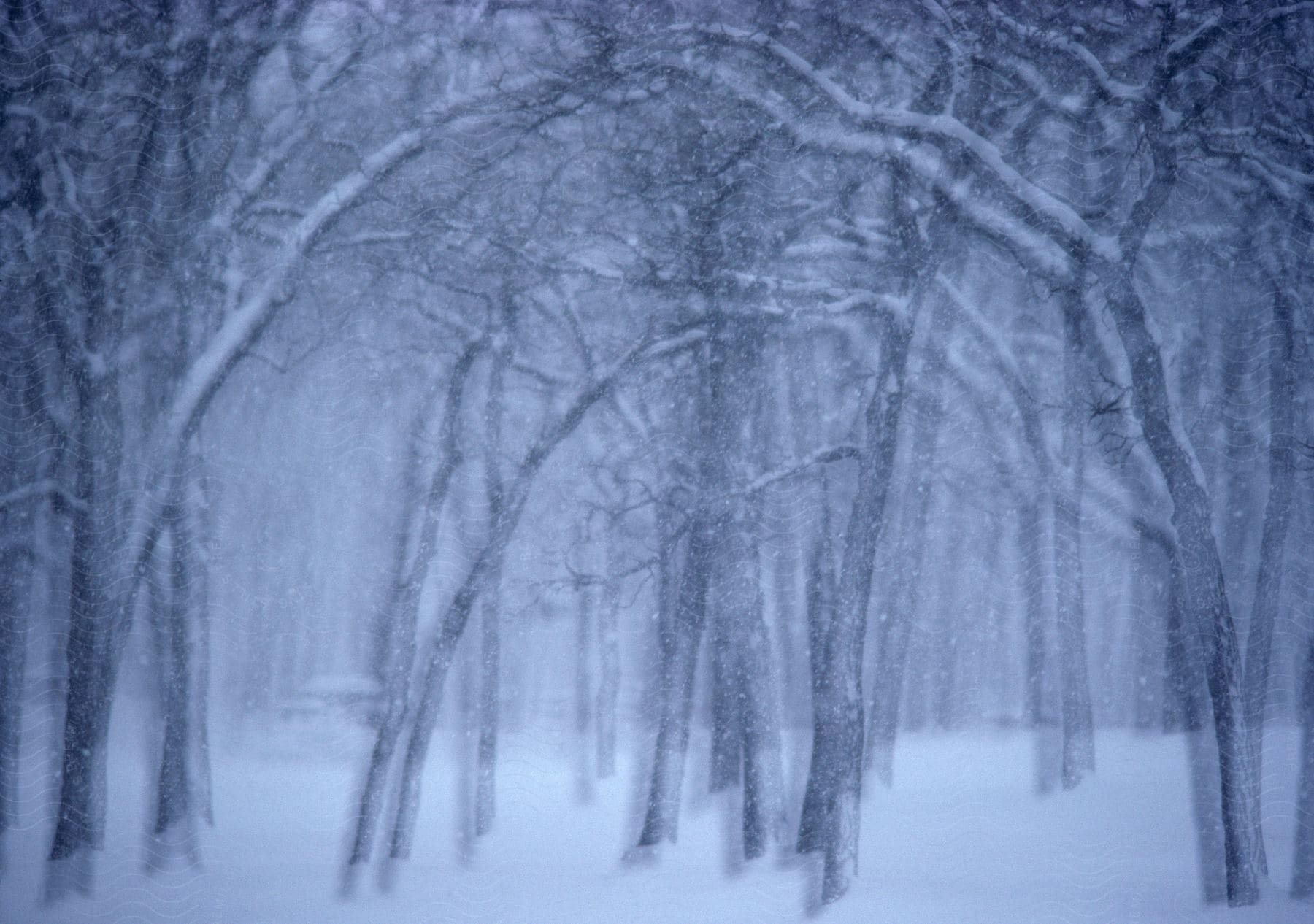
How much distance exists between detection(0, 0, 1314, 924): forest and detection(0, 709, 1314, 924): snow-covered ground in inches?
1.0

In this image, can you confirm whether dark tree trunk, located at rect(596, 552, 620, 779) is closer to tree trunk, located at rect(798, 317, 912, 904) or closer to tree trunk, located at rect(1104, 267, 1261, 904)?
tree trunk, located at rect(798, 317, 912, 904)

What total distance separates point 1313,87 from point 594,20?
13.2 feet

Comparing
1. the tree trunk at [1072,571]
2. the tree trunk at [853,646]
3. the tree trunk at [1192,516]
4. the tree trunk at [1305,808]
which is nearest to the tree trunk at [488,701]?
the tree trunk at [853,646]

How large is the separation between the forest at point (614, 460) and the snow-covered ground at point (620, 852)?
0.03 meters

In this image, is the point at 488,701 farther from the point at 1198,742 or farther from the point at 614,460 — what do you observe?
the point at 1198,742

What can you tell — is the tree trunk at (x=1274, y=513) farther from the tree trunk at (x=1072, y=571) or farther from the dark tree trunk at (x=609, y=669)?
the dark tree trunk at (x=609, y=669)

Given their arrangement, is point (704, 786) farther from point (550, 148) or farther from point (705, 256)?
point (550, 148)

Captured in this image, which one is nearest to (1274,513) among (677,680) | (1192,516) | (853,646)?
(1192,516)

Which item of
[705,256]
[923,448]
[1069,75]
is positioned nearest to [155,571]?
[705,256]

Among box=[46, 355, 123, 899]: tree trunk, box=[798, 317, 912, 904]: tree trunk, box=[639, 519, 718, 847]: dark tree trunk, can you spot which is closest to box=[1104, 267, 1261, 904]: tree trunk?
box=[798, 317, 912, 904]: tree trunk

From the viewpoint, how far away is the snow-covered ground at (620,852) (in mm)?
4852

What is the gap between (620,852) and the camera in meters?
4.99

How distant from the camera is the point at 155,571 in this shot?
17.7ft

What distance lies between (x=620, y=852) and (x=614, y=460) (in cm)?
212
